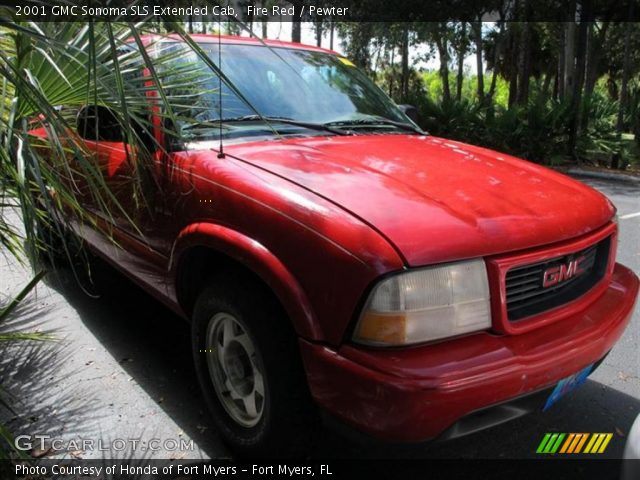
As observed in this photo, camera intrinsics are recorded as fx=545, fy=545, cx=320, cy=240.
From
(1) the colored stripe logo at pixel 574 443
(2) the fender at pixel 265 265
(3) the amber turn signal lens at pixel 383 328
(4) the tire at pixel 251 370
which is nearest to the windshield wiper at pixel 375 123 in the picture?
(2) the fender at pixel 265 265

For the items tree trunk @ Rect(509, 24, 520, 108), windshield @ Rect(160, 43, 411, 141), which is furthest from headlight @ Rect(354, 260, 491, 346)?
tree trunk @ Rect(509, 24, 520, 108)

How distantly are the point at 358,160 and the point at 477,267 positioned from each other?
842 mm

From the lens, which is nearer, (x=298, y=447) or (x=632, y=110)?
(x=298, y=447)

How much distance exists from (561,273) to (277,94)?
177cm

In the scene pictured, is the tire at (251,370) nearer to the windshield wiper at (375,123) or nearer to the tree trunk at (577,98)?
the windshield wiper at (375,123)

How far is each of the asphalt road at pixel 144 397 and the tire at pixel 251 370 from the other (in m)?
0.19

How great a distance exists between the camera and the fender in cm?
187

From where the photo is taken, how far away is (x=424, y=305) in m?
1.78

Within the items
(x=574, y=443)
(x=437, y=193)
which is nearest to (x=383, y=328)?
(x=437, y=193)

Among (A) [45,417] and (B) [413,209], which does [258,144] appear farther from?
(A) [45,417]

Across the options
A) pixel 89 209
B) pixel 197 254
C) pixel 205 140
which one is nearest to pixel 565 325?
pixel 197 254

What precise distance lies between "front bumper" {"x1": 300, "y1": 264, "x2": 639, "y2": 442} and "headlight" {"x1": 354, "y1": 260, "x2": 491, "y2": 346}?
0.14 ft

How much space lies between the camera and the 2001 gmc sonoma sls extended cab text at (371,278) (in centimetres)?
176

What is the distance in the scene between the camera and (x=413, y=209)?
193 centimetres
